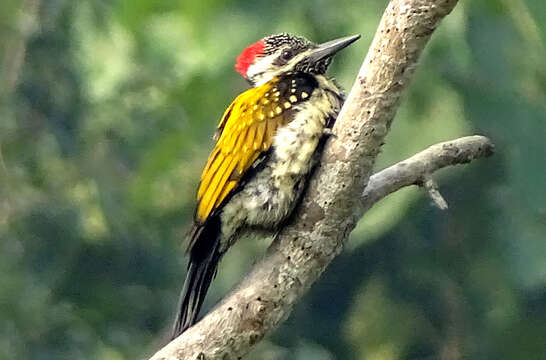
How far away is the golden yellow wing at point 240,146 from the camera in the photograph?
281 centimetres

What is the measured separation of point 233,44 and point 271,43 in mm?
759

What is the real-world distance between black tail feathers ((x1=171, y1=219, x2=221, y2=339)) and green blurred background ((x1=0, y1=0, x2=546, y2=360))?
4.41 feet

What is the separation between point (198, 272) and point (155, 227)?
2.45m

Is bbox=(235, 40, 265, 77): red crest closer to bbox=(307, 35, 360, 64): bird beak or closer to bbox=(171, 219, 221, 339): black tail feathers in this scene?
bbox=(307, 35, 360, 64): bird beak

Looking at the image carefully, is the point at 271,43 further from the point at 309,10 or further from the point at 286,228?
the point at 309,10

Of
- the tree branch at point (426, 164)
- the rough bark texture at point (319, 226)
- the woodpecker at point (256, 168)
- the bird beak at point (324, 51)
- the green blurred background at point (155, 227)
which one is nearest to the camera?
the rough bark texture at point (319, 226)

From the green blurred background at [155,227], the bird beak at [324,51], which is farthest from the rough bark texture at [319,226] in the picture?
the green blurred background at [155,227]

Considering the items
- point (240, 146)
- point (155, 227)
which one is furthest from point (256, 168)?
point (155, 227)

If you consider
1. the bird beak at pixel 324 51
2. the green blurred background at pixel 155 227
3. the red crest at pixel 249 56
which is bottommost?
the green blurred background at pixel 155 227

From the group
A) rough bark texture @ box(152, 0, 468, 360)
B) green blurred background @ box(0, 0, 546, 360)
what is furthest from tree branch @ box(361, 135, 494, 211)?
green blurred background @ box(0, 0, 546, 360)

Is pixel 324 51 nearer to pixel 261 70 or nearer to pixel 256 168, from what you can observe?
pixel 261 70

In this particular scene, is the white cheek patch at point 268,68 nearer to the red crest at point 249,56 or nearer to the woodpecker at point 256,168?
the red crest at point 249,56

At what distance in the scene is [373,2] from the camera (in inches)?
159

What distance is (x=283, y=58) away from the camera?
3.09 meters
